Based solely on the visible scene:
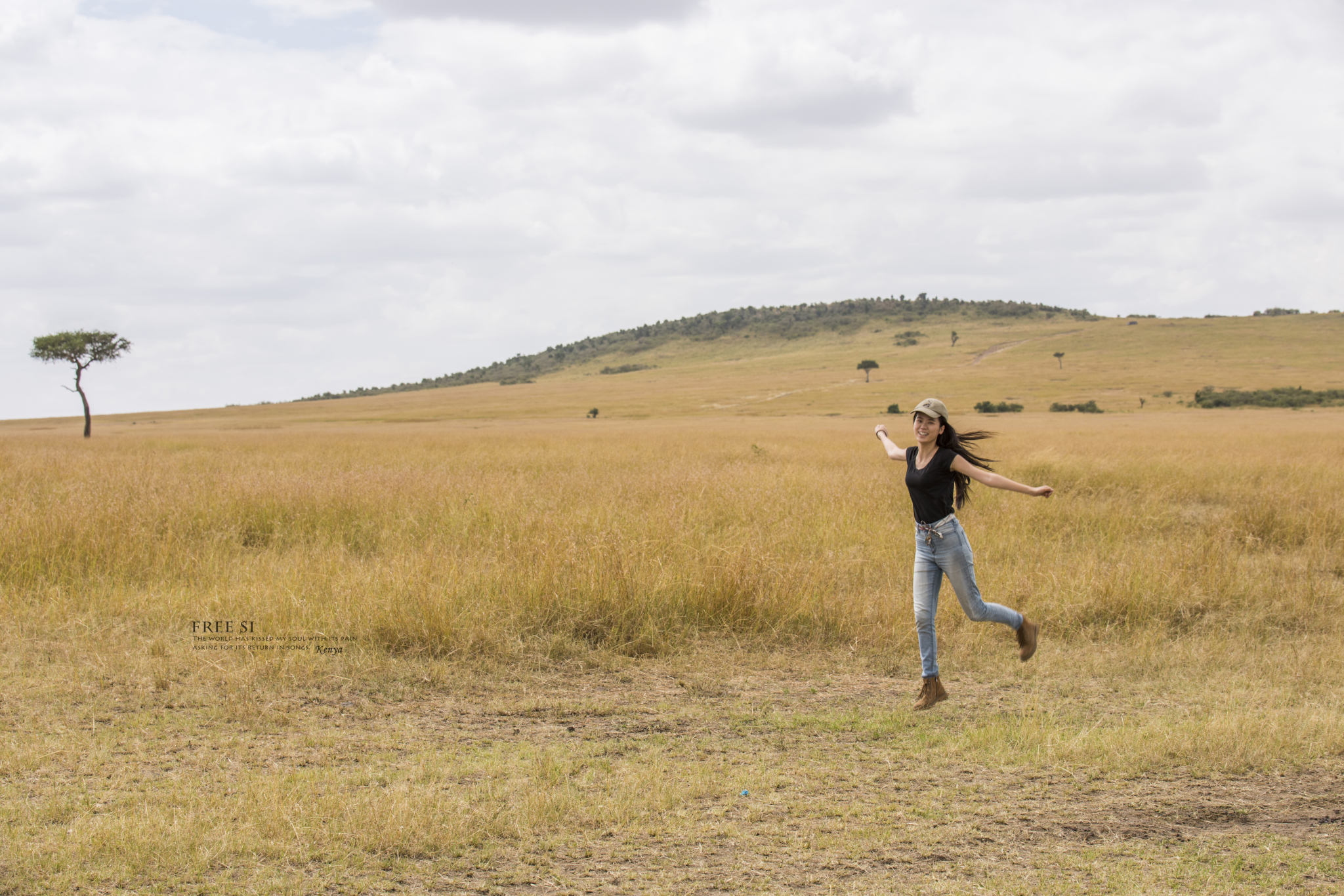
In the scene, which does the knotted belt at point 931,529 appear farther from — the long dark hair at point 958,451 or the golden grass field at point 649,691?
the golden grass field at point 649,691

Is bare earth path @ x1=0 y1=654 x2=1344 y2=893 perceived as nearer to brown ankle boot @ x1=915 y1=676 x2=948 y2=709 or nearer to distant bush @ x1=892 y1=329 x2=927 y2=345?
brown ankle boot @ x1=915 y1=676 x2=948 y2=709

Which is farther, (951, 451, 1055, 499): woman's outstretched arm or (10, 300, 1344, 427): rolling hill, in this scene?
(10, 300, 1344, 427): rolling hill

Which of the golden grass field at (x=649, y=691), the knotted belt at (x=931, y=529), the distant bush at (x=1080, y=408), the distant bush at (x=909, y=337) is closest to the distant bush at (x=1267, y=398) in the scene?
the distant bush at (x=1080, y=408)

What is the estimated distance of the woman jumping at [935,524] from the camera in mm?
6168

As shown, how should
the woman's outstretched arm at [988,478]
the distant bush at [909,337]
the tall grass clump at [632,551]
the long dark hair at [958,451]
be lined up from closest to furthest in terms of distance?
the woman's outstretched arm at [988,478]
the long dark hair at [958,451]
the tall grass clump at [632,551]
the distant bush at [909,337]

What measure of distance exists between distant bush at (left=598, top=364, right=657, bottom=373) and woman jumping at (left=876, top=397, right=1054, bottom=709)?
5499 inches

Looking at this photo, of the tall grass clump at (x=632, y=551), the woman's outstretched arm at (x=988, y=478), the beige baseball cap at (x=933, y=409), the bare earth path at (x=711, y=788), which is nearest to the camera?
the bare earth path at (x=711, y=788)

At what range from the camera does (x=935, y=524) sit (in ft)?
20.5

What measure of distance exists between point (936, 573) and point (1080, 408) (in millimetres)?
64795

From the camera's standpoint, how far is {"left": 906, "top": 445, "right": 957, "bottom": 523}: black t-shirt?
20.2 ft

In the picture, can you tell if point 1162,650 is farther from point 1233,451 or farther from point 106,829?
point 1233,451

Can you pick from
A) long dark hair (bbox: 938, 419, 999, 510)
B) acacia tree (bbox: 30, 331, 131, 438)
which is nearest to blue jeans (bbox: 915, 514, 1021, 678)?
long dark hair (bbox: 938, 419, 999, 510)

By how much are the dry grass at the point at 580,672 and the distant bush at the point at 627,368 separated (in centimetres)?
13443

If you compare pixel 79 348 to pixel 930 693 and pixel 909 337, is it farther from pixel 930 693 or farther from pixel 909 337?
pixel 909 337
